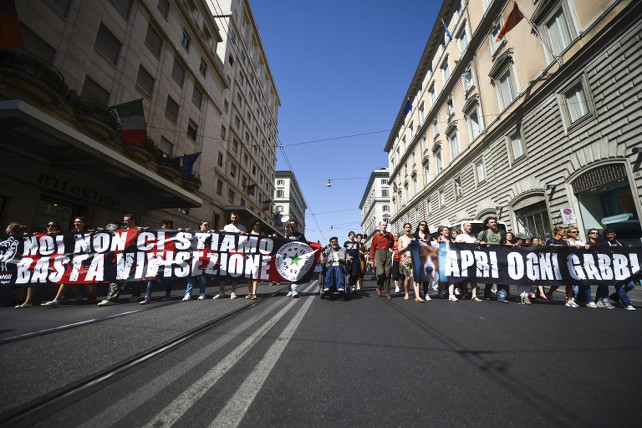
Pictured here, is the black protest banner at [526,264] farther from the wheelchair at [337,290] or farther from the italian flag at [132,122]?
the italian flag at [132,122]

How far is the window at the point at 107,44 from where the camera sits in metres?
11.6

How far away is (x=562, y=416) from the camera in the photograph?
143 centimetres

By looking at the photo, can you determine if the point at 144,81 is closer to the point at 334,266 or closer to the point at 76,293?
the point at 76,293

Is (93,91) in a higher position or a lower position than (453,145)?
lower

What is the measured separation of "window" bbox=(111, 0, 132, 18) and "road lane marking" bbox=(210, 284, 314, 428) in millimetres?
17499

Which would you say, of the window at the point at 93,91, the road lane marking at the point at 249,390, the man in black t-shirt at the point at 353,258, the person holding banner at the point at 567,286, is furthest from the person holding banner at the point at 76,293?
the person holding banner at the point at 567,286

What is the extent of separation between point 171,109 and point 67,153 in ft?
30.5

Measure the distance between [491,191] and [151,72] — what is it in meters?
20.9

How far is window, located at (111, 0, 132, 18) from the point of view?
12.5m

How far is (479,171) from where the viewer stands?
1716 cm

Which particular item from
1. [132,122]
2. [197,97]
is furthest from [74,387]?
[197,97]

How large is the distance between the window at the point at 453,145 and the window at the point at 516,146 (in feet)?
18.9

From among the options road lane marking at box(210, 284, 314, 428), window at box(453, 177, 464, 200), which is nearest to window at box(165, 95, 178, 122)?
road lane marking at box(210, 284, 314, 428)

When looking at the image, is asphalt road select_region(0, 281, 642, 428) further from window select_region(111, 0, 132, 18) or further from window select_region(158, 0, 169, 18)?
window select_region(158, 0, 169, 18)
